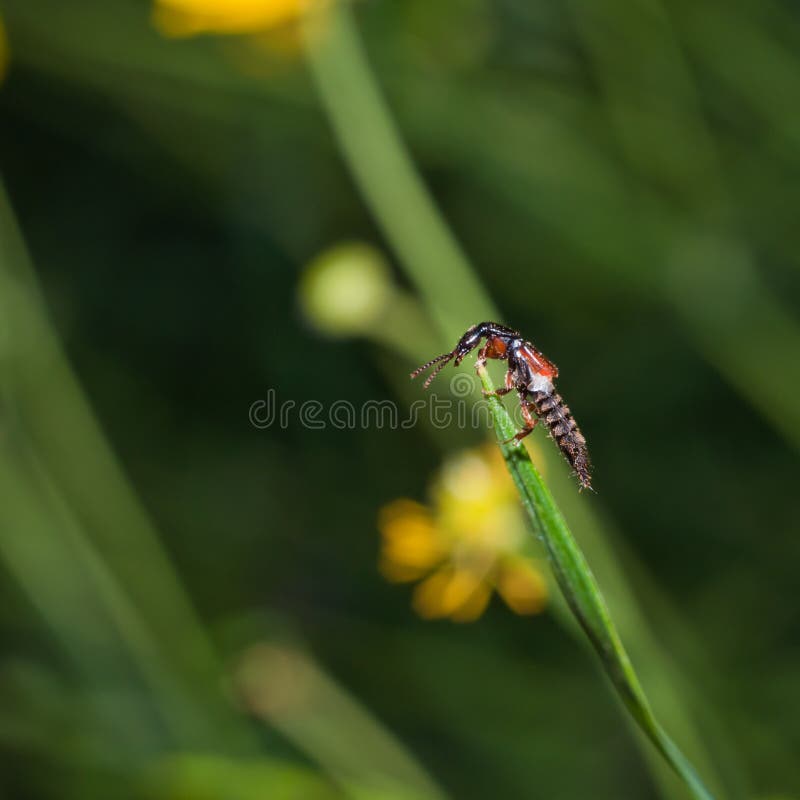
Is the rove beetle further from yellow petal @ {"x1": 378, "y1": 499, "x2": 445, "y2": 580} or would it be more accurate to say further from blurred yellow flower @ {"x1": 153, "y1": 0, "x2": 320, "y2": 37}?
blurred yellow flower @ {"x1": 153, "y1": 0, "x2": 320, "y2": 37}

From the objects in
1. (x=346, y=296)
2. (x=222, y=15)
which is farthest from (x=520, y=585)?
(x=222, y=15)

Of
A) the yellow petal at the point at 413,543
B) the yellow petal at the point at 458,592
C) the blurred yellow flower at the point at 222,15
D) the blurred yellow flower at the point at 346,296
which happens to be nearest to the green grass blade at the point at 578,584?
the yellow petal at the point at 458,592

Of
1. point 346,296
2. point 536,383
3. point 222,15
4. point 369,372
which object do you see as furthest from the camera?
point 369,372

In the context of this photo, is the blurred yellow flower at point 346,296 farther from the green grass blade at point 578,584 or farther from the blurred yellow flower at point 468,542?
the green grass blade at point 578,584

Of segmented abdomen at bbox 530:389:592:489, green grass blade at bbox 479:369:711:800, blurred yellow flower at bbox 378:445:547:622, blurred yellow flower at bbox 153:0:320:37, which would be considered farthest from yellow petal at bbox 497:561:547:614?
blurred yellow flower at bbox 153:0:320:37

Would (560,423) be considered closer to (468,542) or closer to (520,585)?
(520,585)
